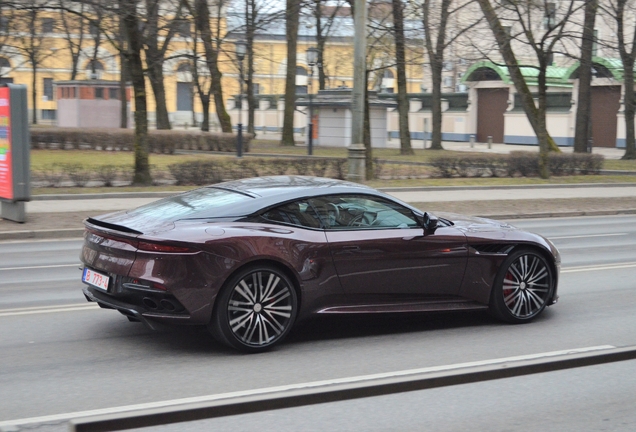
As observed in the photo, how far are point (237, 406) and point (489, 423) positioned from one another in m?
1.55

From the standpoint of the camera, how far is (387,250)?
726 centimetres

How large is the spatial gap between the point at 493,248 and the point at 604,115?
53704 millimetres

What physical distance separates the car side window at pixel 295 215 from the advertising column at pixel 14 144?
383 inches

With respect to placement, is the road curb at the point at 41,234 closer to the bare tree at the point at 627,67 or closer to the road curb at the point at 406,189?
the road curb at the point at 406,189

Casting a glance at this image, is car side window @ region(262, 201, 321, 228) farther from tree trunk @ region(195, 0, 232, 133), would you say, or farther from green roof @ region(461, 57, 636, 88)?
green roof @ region(461, 57, 636, 88)

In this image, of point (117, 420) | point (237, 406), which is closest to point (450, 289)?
point (237, 406)

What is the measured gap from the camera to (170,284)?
6.37m

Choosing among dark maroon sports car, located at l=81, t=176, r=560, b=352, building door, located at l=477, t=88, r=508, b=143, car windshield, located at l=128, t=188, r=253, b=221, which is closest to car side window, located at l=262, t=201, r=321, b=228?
dark maroon sports car, located at l=81, t=176, r=560, b=352

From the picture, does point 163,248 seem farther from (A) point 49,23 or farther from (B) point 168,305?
(A) point 49,23

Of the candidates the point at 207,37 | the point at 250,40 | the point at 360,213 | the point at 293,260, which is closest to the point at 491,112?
the point at 207,37

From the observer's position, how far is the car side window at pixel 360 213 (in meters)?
7.21

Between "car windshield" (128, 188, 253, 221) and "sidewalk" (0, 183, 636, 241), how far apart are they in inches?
334

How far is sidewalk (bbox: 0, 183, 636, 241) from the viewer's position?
1573 centimetres

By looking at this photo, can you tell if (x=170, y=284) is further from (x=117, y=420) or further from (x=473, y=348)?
(x=473, y=348)
